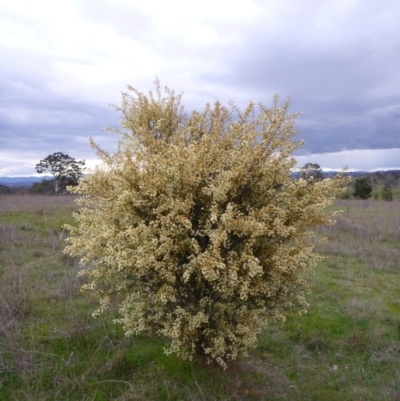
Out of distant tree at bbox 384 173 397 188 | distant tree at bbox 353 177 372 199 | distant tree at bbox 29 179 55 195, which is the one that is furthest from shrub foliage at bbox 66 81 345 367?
distant tree at bbox 384 173 397 188

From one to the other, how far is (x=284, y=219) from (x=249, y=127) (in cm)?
125

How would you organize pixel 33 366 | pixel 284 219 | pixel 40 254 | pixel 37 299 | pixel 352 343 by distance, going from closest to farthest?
pixel 284 219, pixel 33 366, pixel 352 343, pixel 37 299, pixel 40 254

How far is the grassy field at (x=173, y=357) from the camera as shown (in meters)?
4.43

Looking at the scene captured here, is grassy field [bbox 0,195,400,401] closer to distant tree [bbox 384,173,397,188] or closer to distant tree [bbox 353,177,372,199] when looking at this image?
distant tree [bbox 353,177,372,199]

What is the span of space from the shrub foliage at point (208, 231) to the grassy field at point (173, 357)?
1.53 feet

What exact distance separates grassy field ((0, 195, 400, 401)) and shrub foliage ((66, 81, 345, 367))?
466mm

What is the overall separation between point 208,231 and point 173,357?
191 centimetres

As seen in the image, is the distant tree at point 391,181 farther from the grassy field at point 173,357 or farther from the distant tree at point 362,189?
the grassy field at point 173,357

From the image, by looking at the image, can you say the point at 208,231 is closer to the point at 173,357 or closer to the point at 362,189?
the point at 173,357

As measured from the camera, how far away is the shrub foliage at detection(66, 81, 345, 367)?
4.00 meters

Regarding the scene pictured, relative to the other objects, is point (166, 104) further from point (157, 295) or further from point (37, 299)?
point (37, 299)

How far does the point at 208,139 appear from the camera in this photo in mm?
4324

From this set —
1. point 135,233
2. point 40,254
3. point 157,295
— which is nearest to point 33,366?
point 157,295

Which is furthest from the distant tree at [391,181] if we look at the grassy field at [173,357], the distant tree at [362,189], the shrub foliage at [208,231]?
the shrub foliage at [208,231]
